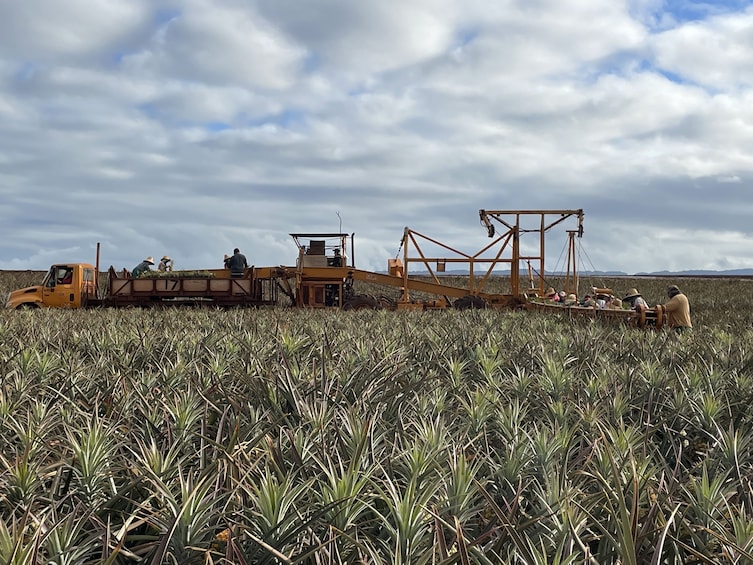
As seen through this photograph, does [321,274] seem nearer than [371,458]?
No

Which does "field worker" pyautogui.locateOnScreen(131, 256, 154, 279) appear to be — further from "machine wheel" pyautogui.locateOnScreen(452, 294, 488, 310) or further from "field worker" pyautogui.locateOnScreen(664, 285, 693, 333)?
"field worker" pyautogui.locateOnScreen(664, 285, 693, 333)

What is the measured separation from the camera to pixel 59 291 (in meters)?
19.5

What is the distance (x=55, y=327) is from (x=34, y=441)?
7274 millimetres

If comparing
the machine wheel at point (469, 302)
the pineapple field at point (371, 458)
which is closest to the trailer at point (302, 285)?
the machine wheel at point (469, 302)

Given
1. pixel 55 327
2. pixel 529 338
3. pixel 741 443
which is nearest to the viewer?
pixel 741 443

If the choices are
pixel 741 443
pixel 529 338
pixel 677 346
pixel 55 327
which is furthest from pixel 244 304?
pixel 741 443

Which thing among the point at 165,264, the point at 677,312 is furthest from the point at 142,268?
the point at 677,312

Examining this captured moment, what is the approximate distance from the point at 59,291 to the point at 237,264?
5305 mm

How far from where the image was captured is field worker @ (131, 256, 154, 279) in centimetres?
2086

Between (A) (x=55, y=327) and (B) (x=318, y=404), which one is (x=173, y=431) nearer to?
(B) (x=318, y=404)

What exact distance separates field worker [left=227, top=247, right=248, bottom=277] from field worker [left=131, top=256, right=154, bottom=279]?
8.80ft

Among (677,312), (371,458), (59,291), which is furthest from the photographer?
(59,291)

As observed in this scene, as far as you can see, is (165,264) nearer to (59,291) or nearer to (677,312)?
(59,291)

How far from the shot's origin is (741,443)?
3852mm
